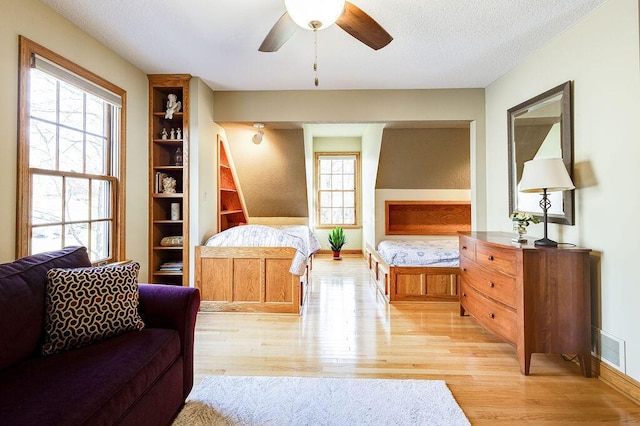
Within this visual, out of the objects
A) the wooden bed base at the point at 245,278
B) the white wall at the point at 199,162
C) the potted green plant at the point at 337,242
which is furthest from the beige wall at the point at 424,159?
the white wall at the point at 199,162

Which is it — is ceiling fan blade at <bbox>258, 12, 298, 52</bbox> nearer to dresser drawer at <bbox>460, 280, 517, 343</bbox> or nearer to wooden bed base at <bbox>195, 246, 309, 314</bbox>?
wooden bed base at <bbox>195, 246, 309, 314</bbox>

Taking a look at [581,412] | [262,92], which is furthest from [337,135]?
[581,412]

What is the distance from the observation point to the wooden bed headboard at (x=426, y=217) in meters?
4.91

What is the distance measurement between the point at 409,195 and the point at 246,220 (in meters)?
2.87

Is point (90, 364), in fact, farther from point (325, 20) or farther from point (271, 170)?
point (271, 170)

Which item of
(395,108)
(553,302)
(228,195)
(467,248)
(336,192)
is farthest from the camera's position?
(336,192)

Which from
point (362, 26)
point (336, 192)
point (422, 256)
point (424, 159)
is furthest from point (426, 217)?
point (362, 26)

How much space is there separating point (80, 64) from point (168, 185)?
1.29 m

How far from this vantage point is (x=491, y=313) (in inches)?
95.0

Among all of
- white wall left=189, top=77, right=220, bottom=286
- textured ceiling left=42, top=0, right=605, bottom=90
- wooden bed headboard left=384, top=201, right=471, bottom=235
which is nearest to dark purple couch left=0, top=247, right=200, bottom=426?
white wall left=189, top=77, right=220, bottom=286

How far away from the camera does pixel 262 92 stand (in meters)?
3.49

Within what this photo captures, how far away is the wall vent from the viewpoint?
1.92m

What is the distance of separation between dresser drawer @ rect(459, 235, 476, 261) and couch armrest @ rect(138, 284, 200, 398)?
2366 mm

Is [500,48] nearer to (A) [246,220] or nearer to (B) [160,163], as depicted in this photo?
(B) [160,163]
